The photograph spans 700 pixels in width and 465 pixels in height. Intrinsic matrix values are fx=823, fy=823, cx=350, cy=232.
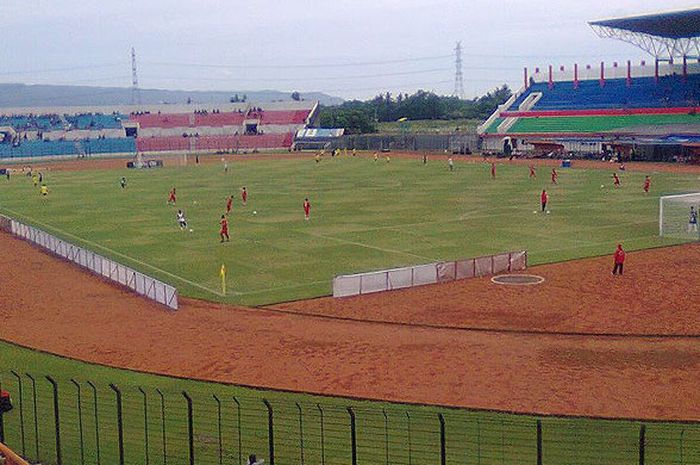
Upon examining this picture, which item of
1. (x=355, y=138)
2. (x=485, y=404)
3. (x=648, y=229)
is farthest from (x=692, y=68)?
(x=485, y=404)

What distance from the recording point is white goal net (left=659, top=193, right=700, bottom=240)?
46094 mm

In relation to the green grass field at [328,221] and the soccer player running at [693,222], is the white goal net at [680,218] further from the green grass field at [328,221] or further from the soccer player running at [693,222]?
the green grass field at [328,221]

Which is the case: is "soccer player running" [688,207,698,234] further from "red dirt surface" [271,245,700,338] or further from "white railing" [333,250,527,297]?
"white railing" [333,250,527,297]

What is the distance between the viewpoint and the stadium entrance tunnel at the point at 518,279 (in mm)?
34375

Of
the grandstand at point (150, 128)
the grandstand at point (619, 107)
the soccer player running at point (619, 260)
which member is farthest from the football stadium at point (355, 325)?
the grandstand at point (150, 128)

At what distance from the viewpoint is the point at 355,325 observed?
28.4 meters

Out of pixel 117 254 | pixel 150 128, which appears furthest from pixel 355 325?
pixel 150 128

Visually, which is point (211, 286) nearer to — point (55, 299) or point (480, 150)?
point (55, 299)

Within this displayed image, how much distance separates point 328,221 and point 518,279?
68.4 ft

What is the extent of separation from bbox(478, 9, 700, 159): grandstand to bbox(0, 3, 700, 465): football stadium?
28.6m

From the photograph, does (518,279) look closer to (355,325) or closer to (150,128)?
(355,325)

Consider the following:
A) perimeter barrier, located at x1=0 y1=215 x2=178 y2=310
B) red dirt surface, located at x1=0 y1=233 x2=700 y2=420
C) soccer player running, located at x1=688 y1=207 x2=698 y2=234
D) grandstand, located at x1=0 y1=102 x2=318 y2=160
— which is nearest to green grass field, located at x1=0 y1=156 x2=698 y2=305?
perimeter barrier, located at x1=0 y1=215 x2=178 y2=310

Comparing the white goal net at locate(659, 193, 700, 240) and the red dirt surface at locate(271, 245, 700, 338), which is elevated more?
the white goal net at locate(659, 193, 700, 240)

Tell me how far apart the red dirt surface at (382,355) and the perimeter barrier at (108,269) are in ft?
2.11
